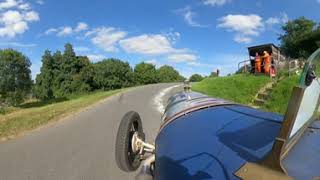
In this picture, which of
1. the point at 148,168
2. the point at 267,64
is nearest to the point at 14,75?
the point at 267,64

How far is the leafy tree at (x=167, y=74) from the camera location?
4326 inches

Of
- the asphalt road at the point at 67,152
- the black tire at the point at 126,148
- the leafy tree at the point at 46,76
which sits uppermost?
the black tire at the point at 126,148

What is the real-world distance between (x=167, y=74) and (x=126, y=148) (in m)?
109

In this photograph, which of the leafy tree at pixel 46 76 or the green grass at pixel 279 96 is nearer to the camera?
the green grass at pixel 279 96

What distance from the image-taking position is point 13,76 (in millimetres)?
56531

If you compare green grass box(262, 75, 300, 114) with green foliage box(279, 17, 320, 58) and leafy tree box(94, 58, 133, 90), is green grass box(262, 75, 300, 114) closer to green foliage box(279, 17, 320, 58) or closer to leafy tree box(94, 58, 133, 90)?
green foliage box(279, 17, 320, 58)

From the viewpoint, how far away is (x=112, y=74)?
295ft

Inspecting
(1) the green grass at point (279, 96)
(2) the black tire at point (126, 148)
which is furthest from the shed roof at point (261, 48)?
(2) the black tire at point (126, 148)

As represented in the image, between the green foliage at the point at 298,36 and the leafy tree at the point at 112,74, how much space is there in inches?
1373

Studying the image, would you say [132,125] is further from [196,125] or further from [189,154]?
[189,154]

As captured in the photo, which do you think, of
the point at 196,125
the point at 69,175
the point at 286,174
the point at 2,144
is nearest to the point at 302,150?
the point at 286,174

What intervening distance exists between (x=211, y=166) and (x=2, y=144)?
36.4ft

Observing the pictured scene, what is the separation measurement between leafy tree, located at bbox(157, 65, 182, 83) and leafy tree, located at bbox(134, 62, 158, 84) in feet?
6.85

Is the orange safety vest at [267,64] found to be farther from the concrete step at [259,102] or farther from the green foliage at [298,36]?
the green foliage at [298,36]
